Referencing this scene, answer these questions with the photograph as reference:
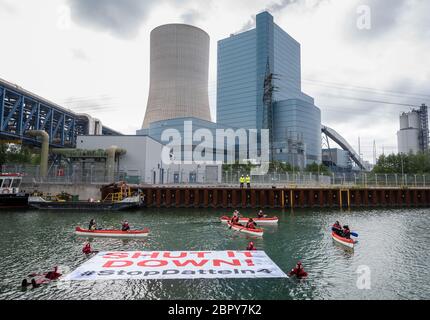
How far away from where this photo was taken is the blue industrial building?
15825 centimetres

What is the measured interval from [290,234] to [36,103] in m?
78.3

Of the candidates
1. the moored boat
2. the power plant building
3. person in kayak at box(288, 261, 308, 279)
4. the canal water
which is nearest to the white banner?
person in kayak at box(288, 261, 308, 279)

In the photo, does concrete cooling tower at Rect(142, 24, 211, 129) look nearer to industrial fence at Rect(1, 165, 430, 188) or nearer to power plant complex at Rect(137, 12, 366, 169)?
power plant complex at Rect(137, 12, 366, 169)

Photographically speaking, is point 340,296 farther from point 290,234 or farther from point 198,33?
point 198,33

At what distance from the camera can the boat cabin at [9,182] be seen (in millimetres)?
46791

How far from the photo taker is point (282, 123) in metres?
162

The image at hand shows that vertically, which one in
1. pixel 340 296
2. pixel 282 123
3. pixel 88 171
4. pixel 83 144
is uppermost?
pixel 282 123

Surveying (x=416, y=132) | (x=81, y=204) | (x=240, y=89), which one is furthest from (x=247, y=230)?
(x=416, y=132)

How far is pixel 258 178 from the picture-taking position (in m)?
56.5

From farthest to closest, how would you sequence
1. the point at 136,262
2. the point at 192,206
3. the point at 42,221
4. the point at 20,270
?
the point at 192,206 → the point at 42,221 → the point at 136,262 → the point at 20,270

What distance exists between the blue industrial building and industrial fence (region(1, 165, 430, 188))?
83464mm

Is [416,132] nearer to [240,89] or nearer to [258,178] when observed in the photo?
[240,89]

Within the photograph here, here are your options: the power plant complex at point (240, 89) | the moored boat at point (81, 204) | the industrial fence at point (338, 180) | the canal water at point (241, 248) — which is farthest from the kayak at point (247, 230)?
the power plant complex at point (240, 89)

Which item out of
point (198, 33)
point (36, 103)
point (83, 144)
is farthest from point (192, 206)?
point (198, 33)
